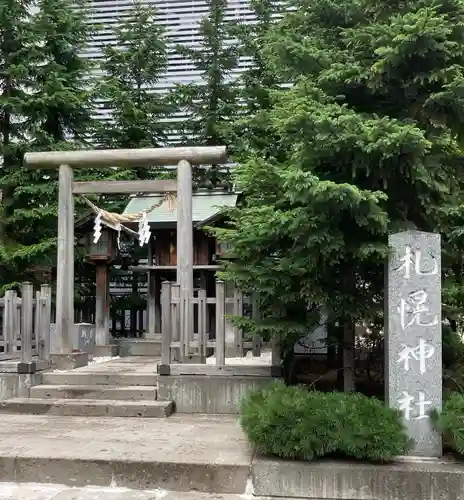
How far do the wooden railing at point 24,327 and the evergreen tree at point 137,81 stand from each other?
7.67m

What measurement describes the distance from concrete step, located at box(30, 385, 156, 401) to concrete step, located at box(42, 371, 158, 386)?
124 mm

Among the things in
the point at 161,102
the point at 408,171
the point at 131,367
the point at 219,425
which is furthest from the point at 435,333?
the point at 161,102

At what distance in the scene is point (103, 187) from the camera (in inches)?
388

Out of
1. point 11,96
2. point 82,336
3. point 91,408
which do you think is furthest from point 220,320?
point 11,96

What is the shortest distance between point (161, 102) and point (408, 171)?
1155 cm

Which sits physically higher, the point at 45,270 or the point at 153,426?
the point at 45,270

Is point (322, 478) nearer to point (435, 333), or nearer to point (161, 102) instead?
point (435, 333)

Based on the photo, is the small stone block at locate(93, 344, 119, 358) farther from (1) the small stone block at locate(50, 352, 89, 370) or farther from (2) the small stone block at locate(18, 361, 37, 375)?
(2) the small stone block at locate(18, 361, 37, 375)

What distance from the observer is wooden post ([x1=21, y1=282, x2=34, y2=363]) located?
817 cm

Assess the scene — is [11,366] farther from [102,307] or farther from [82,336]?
[102,307]

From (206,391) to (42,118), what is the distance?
28.1 feet

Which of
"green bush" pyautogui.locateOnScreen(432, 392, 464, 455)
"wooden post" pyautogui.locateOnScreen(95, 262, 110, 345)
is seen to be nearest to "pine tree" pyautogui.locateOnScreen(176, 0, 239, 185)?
"wooden post" pyautogui.locateOnScreen(95, 262, 110, 345)

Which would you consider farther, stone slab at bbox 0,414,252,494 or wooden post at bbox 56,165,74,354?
wooden post at bbox 56,165,74,354

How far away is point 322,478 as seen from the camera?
4887 millimetres
